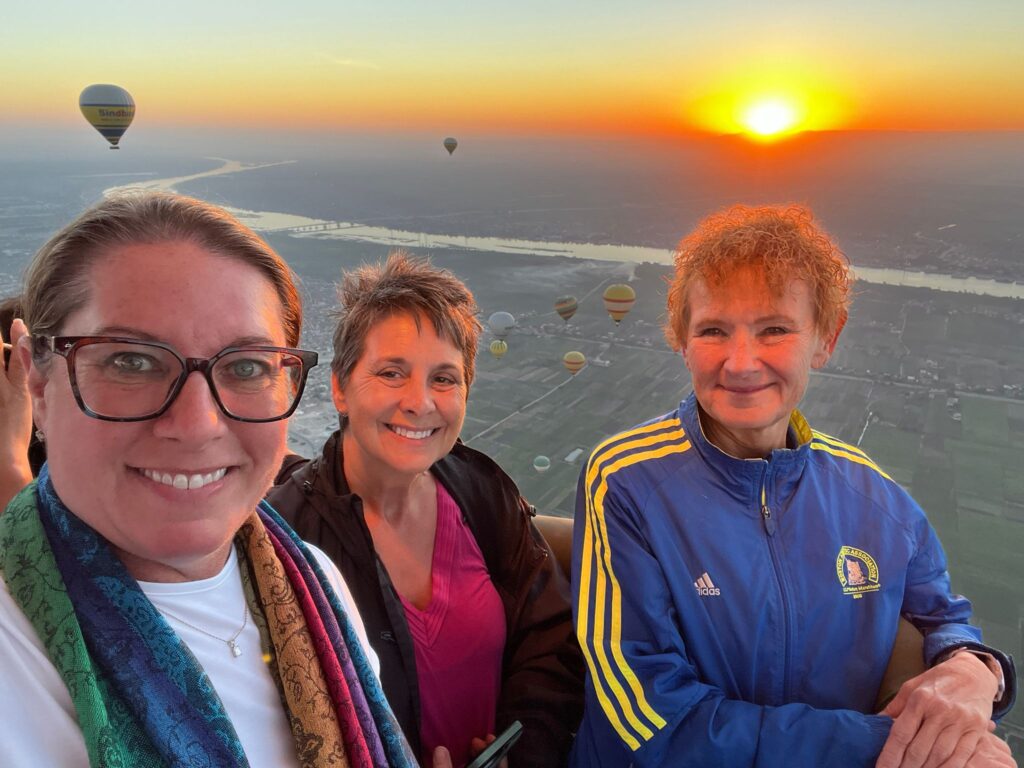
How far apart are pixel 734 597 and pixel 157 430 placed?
1.03 m

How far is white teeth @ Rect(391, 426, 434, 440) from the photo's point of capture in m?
1.36

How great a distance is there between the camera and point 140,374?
0.64 meters

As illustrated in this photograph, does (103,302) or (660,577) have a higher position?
(103,302)

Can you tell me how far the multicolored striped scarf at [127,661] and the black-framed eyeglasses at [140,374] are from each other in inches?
5.3

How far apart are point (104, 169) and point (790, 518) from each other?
1199 cm

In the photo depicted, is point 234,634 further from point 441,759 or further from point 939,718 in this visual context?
point 939,718

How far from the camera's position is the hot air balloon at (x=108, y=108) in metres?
11.2

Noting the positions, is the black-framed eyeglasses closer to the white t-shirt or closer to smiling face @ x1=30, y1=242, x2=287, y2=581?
smiling face @ x1=30, y1=242, x2=287, y2=581

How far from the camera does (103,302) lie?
638 millimetres

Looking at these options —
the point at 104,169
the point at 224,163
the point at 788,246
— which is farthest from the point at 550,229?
the point at 788,246

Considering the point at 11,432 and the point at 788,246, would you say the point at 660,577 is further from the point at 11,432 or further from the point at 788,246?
the point at 11,432

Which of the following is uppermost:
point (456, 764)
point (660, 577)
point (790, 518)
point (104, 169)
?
point (104, 169)

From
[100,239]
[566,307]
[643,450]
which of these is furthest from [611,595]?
[566,307]

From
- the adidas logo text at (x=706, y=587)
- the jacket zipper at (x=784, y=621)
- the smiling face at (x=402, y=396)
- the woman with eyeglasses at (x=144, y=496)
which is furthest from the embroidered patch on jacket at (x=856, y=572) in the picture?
the woman with eyeglasses at (x=144, y=496)
